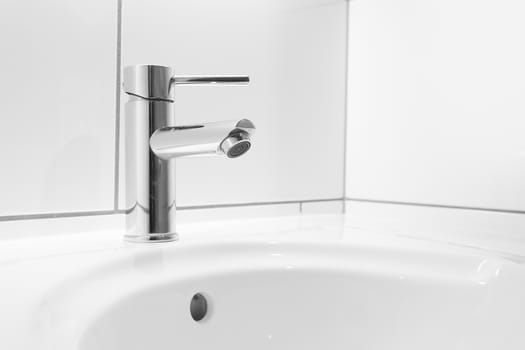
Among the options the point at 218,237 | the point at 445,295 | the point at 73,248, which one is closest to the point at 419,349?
the point at 445,295

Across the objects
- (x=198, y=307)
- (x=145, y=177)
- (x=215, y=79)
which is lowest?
(x=198, y=307)

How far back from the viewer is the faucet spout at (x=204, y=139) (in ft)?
1.47

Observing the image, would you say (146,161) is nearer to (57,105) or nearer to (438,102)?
(57,105)

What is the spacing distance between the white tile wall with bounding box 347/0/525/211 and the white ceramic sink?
0.61 feet

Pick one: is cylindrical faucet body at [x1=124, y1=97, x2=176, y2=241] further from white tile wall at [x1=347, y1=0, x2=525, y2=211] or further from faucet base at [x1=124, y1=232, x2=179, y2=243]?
white tile wall at [x1=347, y1=0, x2=525, y2=211]

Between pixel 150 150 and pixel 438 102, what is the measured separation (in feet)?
1.39

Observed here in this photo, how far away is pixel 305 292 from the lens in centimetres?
50

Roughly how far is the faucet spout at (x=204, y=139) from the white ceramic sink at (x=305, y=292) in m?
0.10

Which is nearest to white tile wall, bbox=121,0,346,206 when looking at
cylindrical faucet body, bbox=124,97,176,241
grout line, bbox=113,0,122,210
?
grout line, bbox=113,0,122,210

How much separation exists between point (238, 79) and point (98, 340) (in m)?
0.30

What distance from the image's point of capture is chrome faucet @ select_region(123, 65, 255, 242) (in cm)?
50

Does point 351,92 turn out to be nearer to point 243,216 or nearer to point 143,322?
point 243,216

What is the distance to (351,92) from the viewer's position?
0.84 metres

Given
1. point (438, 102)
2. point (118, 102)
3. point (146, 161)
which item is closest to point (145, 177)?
point (146, 161)
